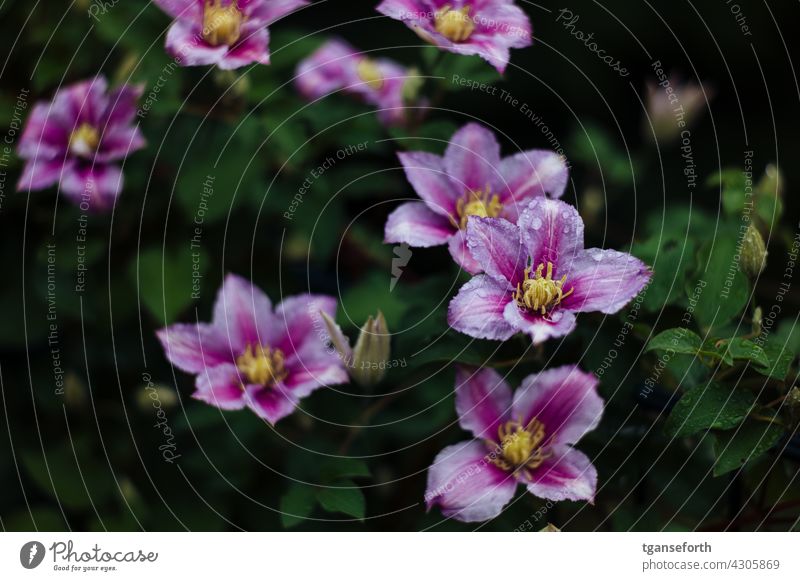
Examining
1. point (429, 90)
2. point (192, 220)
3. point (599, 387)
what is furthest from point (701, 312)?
point (192, 220)

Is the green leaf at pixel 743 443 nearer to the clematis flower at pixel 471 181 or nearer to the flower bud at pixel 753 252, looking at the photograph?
the flower bud at pixel 753 252

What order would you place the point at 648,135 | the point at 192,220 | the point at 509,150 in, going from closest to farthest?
the point at 192,220, the point at 648,135, the point at 509,150

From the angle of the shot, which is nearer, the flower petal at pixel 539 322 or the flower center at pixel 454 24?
the flower petal at pixel 539 322

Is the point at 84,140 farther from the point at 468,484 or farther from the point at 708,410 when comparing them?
the point at 708,410

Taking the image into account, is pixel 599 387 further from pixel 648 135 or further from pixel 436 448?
pixel 648 135

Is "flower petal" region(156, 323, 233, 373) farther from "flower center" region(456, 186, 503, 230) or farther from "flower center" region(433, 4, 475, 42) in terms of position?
"flower center" region(433, 4, 475, 42)

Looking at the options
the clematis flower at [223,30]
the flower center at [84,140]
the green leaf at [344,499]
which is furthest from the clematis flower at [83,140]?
the green leaf at [344,499]
